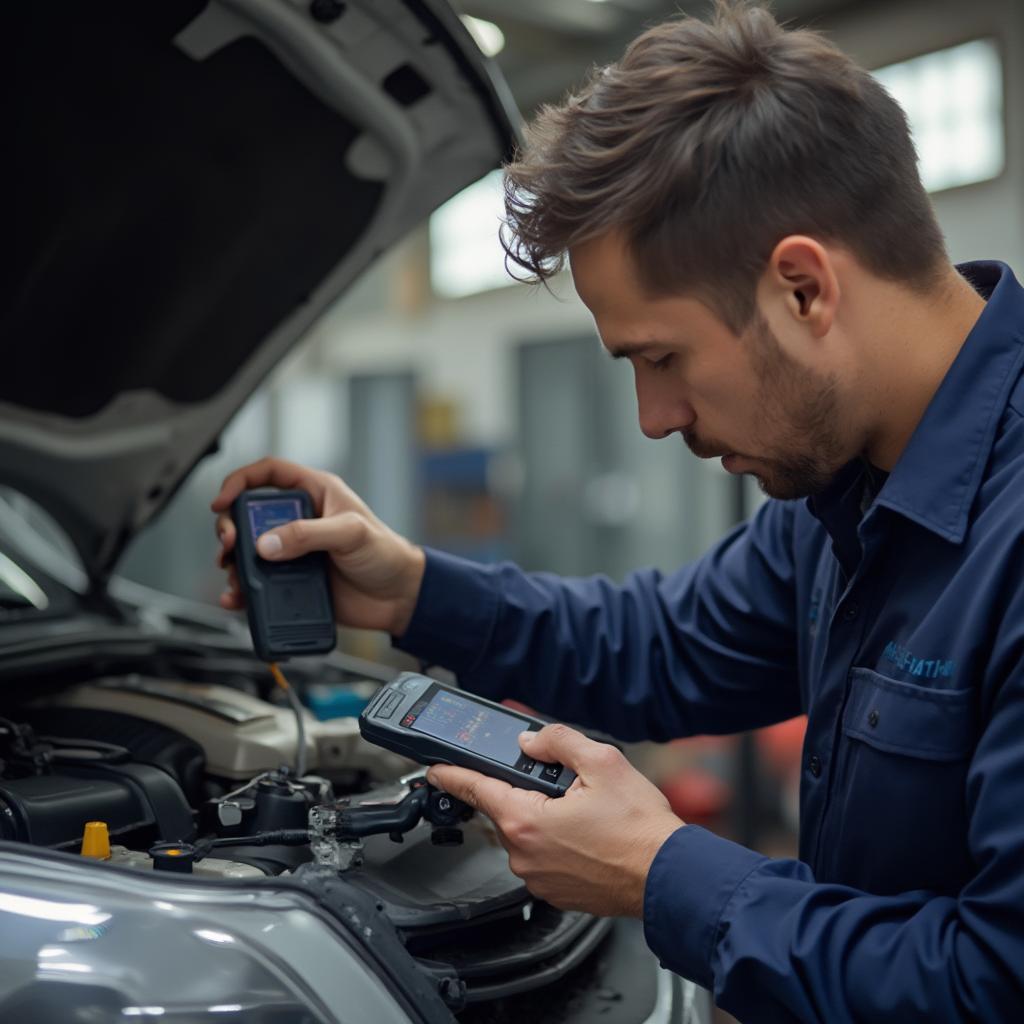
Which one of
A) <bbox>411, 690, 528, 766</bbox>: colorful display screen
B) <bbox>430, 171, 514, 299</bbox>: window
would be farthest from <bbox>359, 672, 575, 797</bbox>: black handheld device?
<bbox>430, 171, 514, 299</bbox>: window

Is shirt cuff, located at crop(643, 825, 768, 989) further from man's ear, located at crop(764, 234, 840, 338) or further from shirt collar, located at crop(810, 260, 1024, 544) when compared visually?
man's ear, located at crop(764, 234, 840, 338)

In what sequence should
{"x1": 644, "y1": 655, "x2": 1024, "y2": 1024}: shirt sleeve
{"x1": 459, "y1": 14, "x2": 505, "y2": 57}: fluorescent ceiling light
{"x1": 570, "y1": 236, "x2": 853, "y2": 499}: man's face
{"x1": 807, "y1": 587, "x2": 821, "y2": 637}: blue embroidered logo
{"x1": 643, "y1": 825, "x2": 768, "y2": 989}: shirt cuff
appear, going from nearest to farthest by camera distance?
{"x1": 644, "y1": 655, "x2": 1024, "y2": 1024}: shirt sleeve < {"x1": 643, "y1": 825, "x2": 768, "y2": 989}: shirt cuff < {"x1": 570, "y1": 236, "x2": 853, "y2": 499}: man's face < {"x1": 807, "y1": 587, "x2": 821, "y2": 637}: blue embroidered logo < {"x1": 459, "y1": 14, "x2": 505, "y2": 57}: fluorescent ceiling light

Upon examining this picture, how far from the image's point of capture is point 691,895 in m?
0.94

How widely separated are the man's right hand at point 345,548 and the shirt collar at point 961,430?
0.67 meters

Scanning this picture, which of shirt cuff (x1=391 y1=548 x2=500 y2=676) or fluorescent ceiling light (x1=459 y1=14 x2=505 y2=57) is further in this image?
fluorescent ceiling light (x1=459 y1=14 x2=505 y2=57)

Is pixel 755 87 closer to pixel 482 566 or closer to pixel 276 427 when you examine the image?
pixel 482 566

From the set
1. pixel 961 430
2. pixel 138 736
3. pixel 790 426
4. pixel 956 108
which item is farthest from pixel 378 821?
pixel 956 108

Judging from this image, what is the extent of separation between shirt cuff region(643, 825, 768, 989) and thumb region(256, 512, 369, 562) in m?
0.64

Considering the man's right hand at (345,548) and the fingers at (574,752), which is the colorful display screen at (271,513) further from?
the fingers at (574,752)

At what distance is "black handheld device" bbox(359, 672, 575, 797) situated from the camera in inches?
41.8

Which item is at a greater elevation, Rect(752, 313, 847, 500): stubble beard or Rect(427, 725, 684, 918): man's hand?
Rect(752, 313, 847, 500): stubble beard

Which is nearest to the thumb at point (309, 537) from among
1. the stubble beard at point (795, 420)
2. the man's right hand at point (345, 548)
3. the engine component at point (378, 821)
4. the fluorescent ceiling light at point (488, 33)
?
the man's right hand at point (345, 548)

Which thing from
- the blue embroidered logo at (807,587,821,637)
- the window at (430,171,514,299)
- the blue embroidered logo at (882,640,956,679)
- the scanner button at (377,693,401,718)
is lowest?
the scanner button at (377,693,401,718)

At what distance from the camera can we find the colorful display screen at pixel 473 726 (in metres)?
1.09
